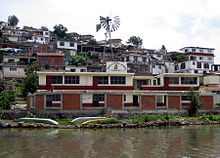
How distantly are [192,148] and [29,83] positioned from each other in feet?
114

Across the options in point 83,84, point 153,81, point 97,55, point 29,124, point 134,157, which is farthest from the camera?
point 97,55

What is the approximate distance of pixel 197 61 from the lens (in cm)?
8188

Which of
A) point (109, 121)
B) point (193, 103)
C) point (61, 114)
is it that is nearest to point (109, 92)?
point (109, 121)

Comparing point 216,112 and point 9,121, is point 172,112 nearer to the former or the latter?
point 216,112

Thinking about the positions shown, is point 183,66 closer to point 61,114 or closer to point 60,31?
point 61,114

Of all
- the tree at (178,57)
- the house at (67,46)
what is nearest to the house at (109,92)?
the house at (67,46)

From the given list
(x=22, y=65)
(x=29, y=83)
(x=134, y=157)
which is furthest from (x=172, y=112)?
(x=22, y=65)

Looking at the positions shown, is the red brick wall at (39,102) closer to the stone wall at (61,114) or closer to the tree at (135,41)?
the stone wall at (61,114)

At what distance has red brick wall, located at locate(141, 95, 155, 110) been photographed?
39312 millimetres

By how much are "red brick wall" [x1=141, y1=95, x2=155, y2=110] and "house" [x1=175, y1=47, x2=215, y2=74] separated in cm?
4416

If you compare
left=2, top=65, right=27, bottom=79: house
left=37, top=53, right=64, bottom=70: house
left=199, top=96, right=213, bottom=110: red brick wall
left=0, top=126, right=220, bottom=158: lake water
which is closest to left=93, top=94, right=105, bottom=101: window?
left=0, top=126, right=220, bottom=158: lake water

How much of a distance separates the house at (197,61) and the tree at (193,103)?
137ft

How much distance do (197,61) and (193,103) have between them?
45919 millimetres

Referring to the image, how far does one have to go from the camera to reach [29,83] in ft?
158
